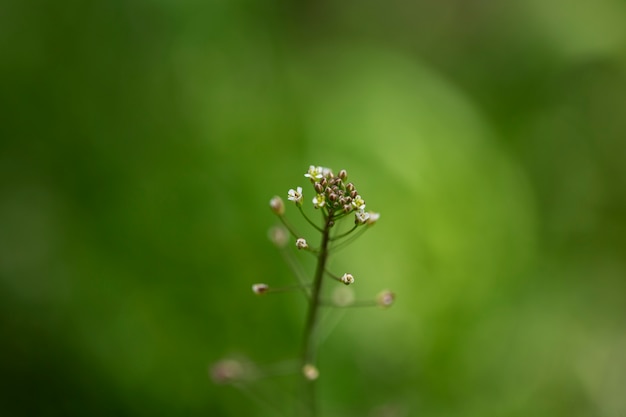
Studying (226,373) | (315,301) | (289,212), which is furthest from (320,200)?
(289,212)

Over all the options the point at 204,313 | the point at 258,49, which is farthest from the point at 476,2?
the point at 204,313

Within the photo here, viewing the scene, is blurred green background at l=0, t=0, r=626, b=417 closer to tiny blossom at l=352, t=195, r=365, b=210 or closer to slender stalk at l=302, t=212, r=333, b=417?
slender stalk at l=302, t=212, r=333, b=417

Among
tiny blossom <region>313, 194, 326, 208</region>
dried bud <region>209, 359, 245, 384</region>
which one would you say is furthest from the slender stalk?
dried bud <region>209, 359, 245, 384</region>

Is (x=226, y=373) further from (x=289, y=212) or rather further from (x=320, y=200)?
(x=289, y=212)

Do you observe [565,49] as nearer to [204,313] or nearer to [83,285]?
[204,313]

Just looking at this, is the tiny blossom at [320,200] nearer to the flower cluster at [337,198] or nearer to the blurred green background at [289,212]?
the flower cluster at [337,198]
